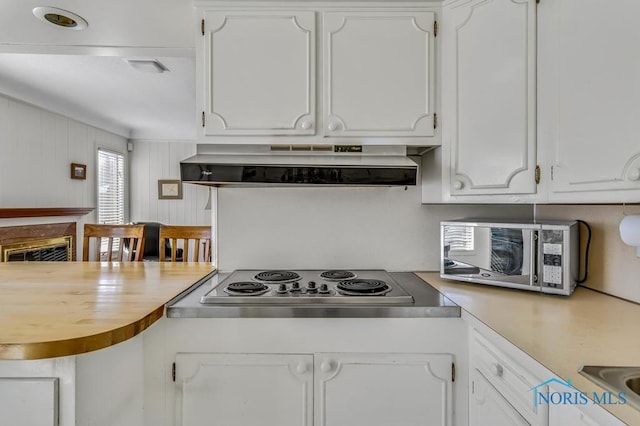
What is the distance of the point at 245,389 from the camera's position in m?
A: 1.29

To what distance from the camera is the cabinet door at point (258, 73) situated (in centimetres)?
157

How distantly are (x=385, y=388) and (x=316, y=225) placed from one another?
87cm

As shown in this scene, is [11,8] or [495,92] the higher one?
[11,8]

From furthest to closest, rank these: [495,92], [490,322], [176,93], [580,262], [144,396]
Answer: [176,93], [580,262], [495,92], [144,396], [490,322]

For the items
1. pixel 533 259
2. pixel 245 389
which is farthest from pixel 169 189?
pixel 533 259

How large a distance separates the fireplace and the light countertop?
137 inches

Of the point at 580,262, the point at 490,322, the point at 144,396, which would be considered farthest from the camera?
the point at 580,262

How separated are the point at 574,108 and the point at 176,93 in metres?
3.65

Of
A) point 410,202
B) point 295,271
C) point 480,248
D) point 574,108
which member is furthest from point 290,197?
point 574,108

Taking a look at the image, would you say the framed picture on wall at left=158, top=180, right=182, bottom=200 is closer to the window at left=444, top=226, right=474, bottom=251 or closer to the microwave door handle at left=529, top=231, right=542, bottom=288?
the window at left=444, top=226, right=474, bottom=251

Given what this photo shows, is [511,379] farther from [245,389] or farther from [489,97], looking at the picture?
[489,97]

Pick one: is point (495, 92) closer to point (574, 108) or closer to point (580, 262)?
point (574, 108)

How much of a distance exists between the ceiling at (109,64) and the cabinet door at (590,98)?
1.48 metres

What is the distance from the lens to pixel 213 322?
130cm
